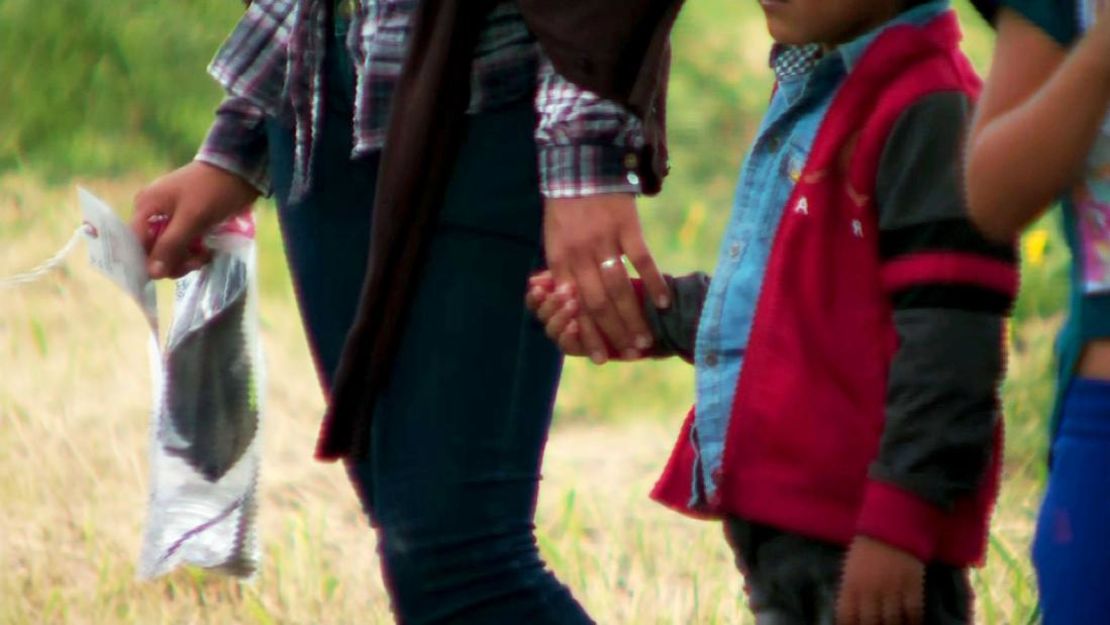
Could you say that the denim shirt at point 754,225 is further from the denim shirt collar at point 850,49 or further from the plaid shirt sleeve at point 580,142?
the plaid shirt sleeve at point 580,142

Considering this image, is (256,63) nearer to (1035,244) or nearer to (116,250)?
(116,250)

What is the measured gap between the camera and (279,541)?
3.36m

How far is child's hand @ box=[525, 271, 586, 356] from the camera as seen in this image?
63.9 inches

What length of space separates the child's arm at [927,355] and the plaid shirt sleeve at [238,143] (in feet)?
2.41

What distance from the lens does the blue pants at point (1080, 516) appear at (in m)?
1.33

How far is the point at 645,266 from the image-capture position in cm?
163

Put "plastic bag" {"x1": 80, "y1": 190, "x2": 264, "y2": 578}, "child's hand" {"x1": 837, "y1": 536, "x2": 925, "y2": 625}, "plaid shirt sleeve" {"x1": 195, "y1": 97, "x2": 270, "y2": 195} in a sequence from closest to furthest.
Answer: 1. "child's hand" {"x1": 837, "y1": 536, "x2": 925, "y2": 625}
2. "plaid shirt sleeve" {"x1": 195, "y1": 97, "x2": 270, "y2": 195}
3. "plastic bag" {"x1": 80, "y1": 190, "x2": 264, "y2": 578}

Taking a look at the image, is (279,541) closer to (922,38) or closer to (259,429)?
(259,429)

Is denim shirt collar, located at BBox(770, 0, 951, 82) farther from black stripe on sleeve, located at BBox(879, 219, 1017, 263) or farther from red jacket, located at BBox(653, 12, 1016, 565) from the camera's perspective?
black stripe on sleeve, located at BBox(879, 219, 1017, 263)

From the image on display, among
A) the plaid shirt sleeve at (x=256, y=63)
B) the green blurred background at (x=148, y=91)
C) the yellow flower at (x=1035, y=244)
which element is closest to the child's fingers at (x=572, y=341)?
the plaid shirt sleeve at (x=256, y=63)

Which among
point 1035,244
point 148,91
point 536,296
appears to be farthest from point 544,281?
point 148,91

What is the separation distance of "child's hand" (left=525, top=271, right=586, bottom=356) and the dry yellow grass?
138cm

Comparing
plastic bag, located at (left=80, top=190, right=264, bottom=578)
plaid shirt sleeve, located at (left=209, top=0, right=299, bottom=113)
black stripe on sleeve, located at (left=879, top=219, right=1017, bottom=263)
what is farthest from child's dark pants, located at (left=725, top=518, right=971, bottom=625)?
plastic bag, located at (left=80, top=190, right=264, bottom=578)

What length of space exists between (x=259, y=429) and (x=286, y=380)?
1.95 m
